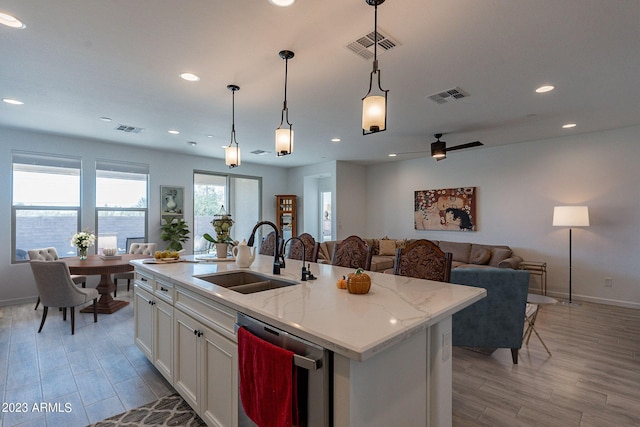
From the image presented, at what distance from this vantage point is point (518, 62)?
265cm

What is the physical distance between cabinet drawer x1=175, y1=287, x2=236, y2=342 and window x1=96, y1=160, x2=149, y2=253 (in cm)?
448

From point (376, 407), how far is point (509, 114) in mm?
4081

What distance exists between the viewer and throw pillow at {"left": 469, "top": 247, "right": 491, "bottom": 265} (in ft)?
18.0

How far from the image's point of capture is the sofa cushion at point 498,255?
5289 millimetres

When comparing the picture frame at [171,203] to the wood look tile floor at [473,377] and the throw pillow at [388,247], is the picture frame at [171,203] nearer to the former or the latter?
the wood look tile floor at [473,377]

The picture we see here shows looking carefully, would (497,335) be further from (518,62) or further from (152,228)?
(152,228)

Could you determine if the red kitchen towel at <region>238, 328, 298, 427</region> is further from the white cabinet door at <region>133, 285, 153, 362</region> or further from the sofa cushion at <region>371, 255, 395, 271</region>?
the sofa cushion at <region>371, 255, 395, 271</region>

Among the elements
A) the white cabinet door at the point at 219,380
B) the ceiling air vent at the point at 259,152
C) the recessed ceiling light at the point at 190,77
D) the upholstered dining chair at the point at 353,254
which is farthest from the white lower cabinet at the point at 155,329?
the ceiling air vent at the point at 259,152

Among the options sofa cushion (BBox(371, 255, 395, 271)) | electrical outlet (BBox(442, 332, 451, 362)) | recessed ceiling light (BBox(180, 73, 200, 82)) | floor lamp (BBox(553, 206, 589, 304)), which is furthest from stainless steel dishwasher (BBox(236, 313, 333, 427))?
floor lamp (BBox(553, 206, 589, 304))

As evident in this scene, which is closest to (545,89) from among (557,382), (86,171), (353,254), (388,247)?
(353,254)

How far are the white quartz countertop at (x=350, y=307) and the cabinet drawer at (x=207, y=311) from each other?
5cm

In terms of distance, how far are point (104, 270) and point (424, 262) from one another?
3.89 metres

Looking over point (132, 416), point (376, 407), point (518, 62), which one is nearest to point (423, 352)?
point (376, 407)

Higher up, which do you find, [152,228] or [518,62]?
[518,62]
